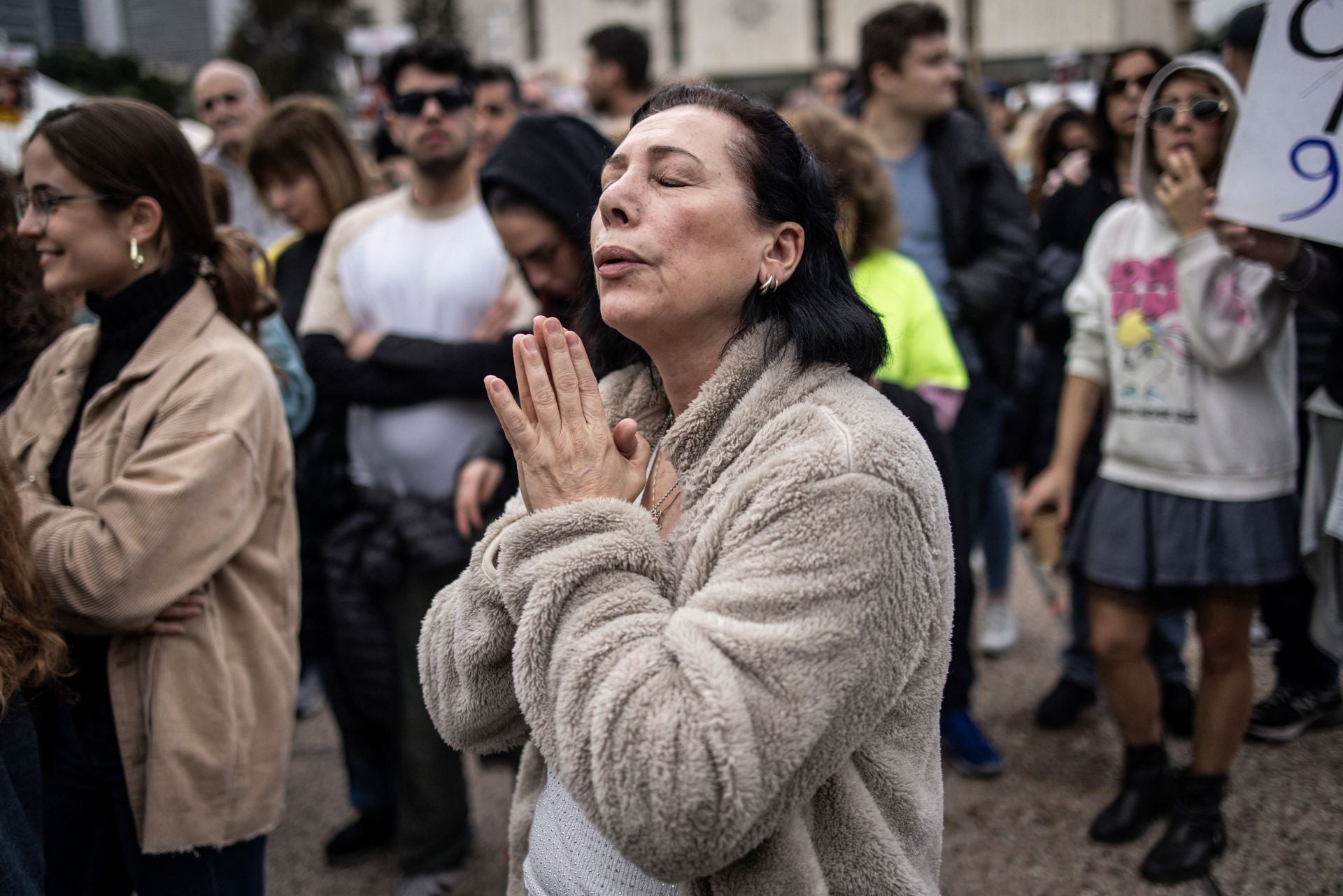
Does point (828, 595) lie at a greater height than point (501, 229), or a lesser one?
lesser

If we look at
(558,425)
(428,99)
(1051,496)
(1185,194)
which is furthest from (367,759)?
(1185,194)

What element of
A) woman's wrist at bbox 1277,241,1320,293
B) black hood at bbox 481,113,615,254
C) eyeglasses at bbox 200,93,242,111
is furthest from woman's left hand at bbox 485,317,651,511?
eyeglasses at bbox 200,93,242,111

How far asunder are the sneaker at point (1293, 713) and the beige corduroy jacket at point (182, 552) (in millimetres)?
3171

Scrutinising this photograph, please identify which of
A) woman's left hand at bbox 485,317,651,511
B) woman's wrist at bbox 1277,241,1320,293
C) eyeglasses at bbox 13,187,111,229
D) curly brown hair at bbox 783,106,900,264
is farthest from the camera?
curly brown hair at bbox 783,106,900,264

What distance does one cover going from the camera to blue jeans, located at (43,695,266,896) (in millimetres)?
2240

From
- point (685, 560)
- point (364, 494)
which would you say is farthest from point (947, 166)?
point (685, 560)

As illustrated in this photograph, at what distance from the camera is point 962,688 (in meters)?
3.61

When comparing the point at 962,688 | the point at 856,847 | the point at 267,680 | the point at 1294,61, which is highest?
the point at 1294,61

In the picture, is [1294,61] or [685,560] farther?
[1294,61]

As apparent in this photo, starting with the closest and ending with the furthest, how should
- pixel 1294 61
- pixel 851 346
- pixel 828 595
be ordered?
pixel 828 595 → pixel 851 346 → pixel 1294 61

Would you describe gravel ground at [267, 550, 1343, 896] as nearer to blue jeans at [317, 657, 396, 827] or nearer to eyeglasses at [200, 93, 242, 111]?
blue jeans at [317, 657, 396, 827]

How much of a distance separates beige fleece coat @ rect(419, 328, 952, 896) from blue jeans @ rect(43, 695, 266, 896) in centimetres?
109

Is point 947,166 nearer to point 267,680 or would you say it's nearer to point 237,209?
point 267,680

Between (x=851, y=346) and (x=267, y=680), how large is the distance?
1576 millimetres
